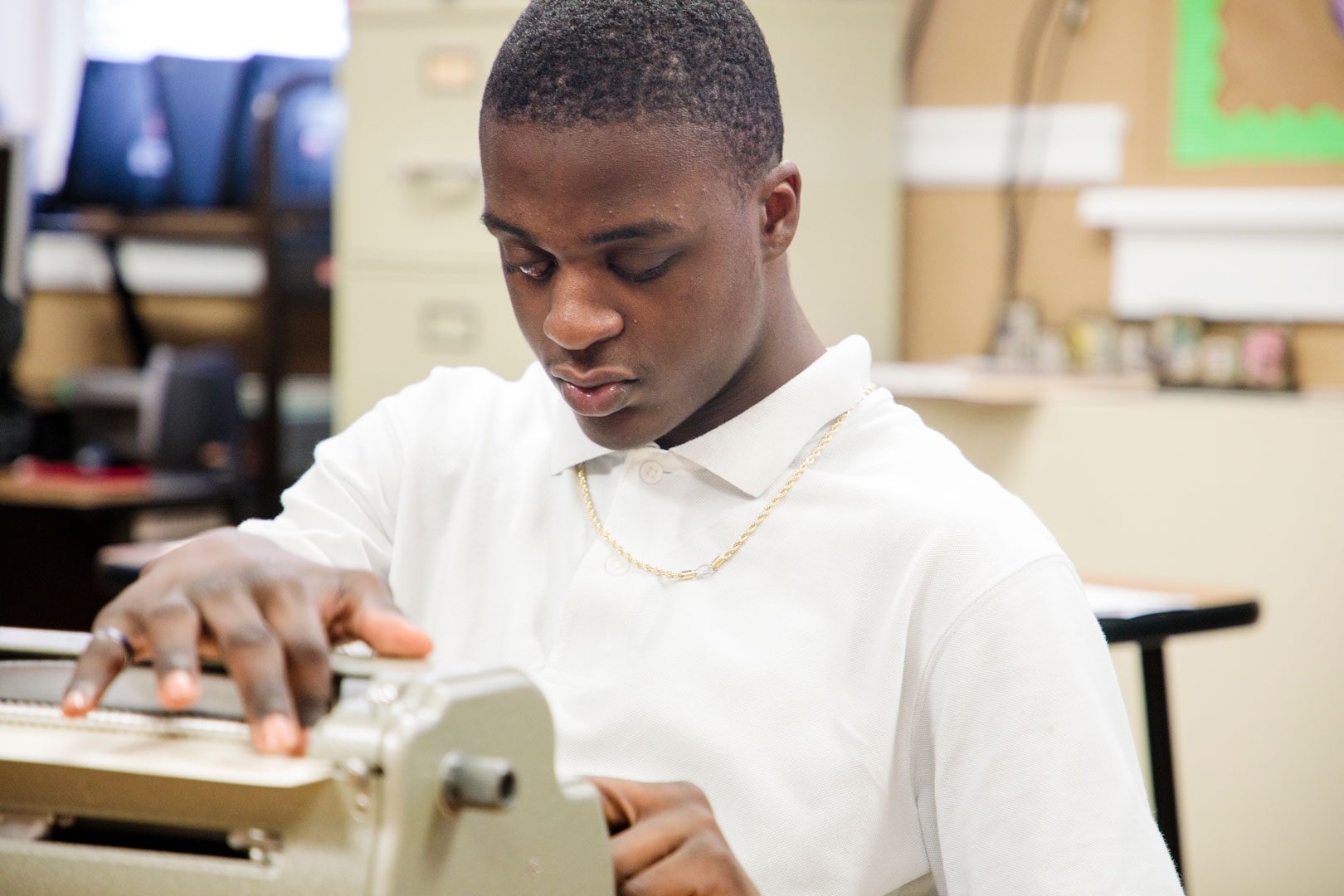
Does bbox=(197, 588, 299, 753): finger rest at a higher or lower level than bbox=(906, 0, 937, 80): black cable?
lower

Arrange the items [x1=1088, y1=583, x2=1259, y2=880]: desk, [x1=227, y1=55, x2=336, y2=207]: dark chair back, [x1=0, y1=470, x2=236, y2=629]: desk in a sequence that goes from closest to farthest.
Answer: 1. [x1=1088, y1=583, x2=1259, y2=880]: desk
2. [x1=0, y1=470, x2=236, y2=629]: desk
3. [x1=227, y1=55, x2=336, y2=207]: dark chair back

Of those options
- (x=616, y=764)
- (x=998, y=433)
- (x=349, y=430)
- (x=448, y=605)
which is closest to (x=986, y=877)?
(x=616, y=764)

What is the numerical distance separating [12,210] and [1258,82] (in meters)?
2.11

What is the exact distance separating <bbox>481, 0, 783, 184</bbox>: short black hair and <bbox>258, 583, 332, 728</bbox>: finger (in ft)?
1.09

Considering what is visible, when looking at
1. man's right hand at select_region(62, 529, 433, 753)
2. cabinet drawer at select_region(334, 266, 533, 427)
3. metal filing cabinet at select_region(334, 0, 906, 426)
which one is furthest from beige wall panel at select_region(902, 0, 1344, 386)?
man's right hand at select_region(62, 529, 433, 753)

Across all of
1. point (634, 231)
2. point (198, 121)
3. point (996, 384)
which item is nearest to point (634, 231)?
point (634, 231)

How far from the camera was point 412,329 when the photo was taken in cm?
253

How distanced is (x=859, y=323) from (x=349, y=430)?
5.16ft

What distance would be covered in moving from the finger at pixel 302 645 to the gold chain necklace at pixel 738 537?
30cm

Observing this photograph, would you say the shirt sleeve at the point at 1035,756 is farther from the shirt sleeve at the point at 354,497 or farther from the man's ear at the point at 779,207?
the shirt sleeve at the point at 354,497

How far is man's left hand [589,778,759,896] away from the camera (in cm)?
69

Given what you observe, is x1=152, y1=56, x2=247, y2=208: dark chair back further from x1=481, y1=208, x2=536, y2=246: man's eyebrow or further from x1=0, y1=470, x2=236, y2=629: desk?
x1=481, y1=208, x2=536, y2=246: man's eyebrow

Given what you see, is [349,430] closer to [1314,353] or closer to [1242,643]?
[1242,643]

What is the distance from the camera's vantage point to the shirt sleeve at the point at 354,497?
1.04 m
